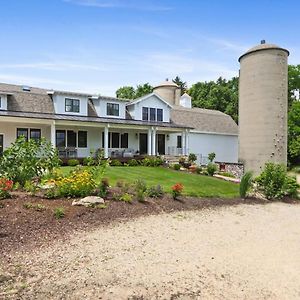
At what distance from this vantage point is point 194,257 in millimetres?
6793

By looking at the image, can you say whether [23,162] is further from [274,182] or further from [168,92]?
[168,92]

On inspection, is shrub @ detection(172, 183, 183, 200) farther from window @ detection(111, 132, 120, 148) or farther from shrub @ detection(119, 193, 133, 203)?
window @ detection(111, 132, 120, 148)

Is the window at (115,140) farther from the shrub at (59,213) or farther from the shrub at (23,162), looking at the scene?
the shrub at (59,213)

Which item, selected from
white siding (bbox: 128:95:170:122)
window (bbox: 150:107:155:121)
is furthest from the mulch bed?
window (bbox: 150:107:155:121)

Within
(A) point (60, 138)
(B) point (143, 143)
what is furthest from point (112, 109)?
(A) point (60, 138)

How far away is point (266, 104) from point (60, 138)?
17338 millimetres

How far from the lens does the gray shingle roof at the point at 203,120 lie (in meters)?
33.5

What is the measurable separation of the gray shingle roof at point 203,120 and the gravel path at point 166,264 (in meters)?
24.4

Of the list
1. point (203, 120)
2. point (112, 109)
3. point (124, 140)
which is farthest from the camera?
point (203, 120)

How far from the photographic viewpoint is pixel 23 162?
34.1ft

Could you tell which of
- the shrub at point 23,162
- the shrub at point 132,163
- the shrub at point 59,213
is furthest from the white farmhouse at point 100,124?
the shrub at point 59,213

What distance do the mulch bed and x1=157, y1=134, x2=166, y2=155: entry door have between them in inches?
753

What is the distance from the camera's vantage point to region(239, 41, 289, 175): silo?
25.6 meters

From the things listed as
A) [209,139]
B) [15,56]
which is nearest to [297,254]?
[15,56]
